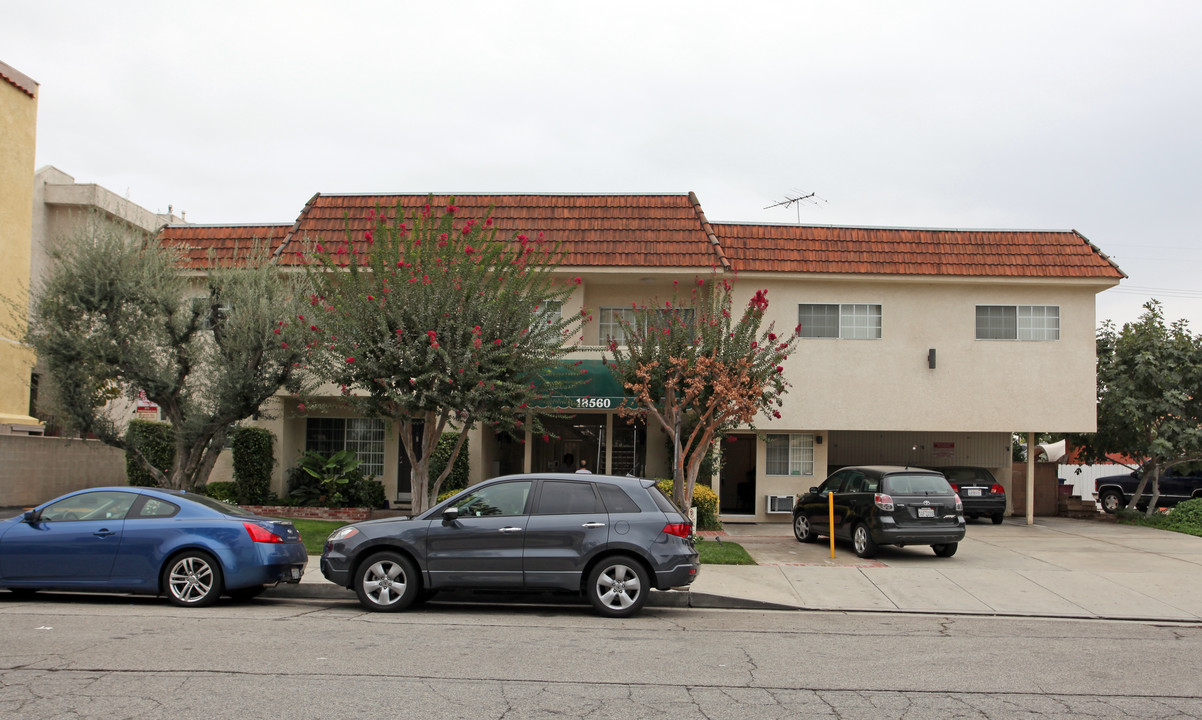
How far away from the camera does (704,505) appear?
18609mm

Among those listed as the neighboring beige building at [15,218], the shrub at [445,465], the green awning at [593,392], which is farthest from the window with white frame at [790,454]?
the neighboring beige building at [15,218]

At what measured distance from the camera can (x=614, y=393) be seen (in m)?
18.7

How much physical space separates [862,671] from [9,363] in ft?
69.8

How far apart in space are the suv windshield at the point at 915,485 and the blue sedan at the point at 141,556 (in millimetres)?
9400

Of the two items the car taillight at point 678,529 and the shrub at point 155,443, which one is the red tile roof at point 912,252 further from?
the shrub at point 155,443

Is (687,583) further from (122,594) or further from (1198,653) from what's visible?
(122,594)

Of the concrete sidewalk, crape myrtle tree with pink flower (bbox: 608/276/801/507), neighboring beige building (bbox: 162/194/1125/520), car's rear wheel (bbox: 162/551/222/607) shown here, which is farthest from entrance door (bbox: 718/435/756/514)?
car's rear wheel (bbox: 162/551/222/607)

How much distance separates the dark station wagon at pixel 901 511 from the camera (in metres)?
14.5

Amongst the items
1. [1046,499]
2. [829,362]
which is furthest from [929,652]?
[1046,499]

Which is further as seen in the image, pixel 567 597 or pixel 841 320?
pixel 841 320

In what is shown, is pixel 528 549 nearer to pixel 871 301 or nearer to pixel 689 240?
pixel 689 240

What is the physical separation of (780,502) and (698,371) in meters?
7.65

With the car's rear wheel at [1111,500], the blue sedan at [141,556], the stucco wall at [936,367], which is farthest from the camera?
the car's rear wheel at [1111,500]

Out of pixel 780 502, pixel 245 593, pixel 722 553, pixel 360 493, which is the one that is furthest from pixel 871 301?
pixel 245 593
